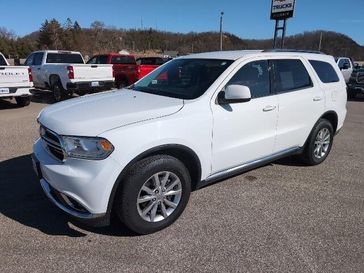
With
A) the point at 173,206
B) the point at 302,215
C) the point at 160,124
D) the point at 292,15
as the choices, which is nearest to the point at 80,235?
the point at 173,206

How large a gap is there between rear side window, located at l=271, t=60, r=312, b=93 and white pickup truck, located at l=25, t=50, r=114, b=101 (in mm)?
8660

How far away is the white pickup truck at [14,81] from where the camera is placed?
10367 millimetres

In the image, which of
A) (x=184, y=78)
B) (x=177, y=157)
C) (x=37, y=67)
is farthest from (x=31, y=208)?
(x=37, y=67)

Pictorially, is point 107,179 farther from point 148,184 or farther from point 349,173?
point 349,173

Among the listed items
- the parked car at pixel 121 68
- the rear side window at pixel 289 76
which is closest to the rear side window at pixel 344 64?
the parked car at pixel 121 68

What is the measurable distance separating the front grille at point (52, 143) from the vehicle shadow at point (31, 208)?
783mm

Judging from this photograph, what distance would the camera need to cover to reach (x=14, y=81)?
10.6 meters

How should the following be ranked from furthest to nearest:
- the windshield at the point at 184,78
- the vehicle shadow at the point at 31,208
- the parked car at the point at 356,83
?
the parked car at the point at 356,83 < the windshield at the point at 184,78 < the vehicle shadow at the point at 31,208

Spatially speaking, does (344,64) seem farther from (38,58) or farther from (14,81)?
(14,81)

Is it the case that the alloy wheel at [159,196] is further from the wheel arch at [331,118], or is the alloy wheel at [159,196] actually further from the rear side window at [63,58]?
the rear side window at [63,58]

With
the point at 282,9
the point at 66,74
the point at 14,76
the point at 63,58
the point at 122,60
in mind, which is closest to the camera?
the point at 14,76

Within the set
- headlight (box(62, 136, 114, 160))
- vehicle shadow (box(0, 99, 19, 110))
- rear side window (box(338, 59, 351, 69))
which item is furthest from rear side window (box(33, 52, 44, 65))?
rear side window (box(338, 59, 351, 69))

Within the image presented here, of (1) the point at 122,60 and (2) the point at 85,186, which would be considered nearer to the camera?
(2) the point at 85,186

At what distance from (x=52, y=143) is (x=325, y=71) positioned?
4.28 metres
